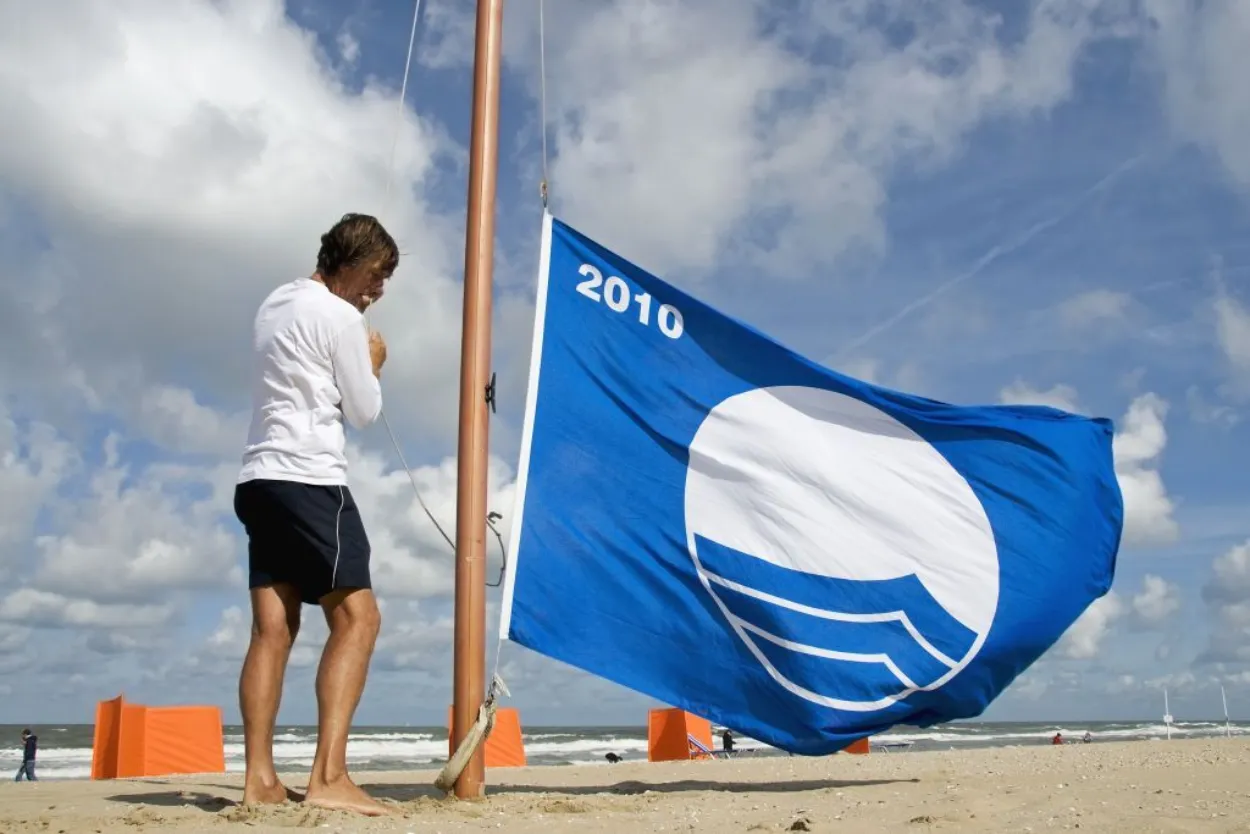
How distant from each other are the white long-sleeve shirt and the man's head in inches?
9.0

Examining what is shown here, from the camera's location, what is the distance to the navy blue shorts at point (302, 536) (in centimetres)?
358

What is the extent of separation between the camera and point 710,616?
4.73 m

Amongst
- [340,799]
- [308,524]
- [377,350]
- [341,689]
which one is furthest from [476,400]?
[340,799]

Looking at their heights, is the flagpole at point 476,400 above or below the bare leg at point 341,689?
above

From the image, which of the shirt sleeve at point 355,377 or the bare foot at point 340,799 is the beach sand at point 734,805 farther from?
the shirt sleeve at point 355,377

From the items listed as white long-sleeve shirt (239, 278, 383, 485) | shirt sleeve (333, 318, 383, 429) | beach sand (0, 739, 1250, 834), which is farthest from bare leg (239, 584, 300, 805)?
shirt sleeve (333, 318, 383, 429)

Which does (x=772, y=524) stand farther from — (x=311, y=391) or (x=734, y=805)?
(x=311, y=391)

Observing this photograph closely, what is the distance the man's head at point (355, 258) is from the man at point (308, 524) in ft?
0.55

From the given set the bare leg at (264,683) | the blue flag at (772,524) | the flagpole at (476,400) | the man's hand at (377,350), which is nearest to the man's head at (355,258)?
the man's hand at (377,350)

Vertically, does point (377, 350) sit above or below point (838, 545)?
above

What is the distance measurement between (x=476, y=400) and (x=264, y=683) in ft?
4.66

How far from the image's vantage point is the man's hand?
3.97 m

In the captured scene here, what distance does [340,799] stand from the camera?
11.4 feet

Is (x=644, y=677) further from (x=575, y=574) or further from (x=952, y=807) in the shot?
(x=952, y=807)
